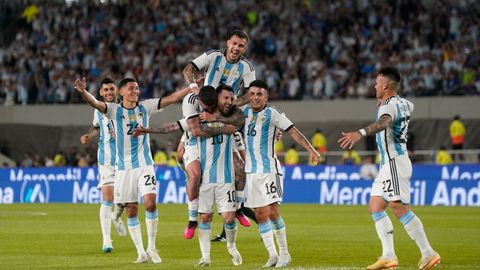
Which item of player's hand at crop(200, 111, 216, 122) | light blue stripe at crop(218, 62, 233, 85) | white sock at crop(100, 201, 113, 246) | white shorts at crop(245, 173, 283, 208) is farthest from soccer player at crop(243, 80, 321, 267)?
white sock at crop(100, 201, 113, 246)

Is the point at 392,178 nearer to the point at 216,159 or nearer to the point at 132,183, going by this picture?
the point at 216,159

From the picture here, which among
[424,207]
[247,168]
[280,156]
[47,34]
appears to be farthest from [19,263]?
[47,34]

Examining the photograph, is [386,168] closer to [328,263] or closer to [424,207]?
[328,263]

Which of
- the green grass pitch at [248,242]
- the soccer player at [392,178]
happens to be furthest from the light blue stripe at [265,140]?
the green grass pitch at [248,242]

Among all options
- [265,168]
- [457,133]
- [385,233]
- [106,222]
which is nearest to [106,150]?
[106,222]

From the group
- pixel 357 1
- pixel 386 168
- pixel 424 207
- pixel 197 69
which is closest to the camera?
pixel 386 168

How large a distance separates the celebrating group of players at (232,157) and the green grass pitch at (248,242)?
533 mm

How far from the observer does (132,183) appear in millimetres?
14430

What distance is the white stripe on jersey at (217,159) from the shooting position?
13234 millimetres

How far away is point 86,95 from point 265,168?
8.68 feet

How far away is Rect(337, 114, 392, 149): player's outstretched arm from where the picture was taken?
11.7m

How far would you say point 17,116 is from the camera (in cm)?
3991

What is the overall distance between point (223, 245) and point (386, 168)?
4.86 m

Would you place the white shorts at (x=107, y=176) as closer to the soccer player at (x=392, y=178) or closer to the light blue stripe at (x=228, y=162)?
the light blue stripe at (x=228, y=162)
